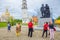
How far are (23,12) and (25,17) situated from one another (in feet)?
9.63

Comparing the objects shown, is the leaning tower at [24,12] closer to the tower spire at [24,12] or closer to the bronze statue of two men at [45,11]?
the tower spire at [24,12]

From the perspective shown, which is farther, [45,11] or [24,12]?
[24,12]

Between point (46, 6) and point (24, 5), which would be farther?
point (24, 5)

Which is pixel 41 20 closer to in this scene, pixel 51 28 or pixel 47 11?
pixel 47 11

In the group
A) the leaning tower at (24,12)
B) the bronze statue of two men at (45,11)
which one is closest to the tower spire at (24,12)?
the leaning tower at (24,12)

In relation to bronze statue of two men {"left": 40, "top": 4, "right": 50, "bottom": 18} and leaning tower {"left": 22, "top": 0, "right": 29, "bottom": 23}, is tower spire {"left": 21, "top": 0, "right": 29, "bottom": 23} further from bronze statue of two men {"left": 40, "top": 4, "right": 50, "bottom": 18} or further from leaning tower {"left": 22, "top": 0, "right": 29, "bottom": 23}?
bronze statue of two men {"left": 40, "top": 4, "right": 50, "bottom": 18}

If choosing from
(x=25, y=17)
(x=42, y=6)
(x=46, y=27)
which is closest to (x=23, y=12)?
(x=25, y=17)

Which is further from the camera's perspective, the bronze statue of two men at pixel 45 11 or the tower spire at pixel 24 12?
the tower spire at pixel 24 12

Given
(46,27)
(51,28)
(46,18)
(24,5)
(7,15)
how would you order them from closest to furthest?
(51,28) → (46,27) → (46,18) → (24,5) → (7,15)

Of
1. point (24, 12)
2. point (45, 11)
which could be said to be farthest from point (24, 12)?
point (45, 11)

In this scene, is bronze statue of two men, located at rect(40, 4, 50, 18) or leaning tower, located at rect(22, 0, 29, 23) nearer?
bronze statue of two men, located at rect(40, 4, 50, 18)

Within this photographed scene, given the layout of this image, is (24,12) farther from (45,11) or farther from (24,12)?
(45,11)

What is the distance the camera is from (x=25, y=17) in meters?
107

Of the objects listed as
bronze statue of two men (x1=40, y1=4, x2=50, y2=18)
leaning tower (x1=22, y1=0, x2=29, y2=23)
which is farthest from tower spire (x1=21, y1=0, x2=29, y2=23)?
bronze statue of two men (x1=40, y1=4, x2=50, y2=18)
